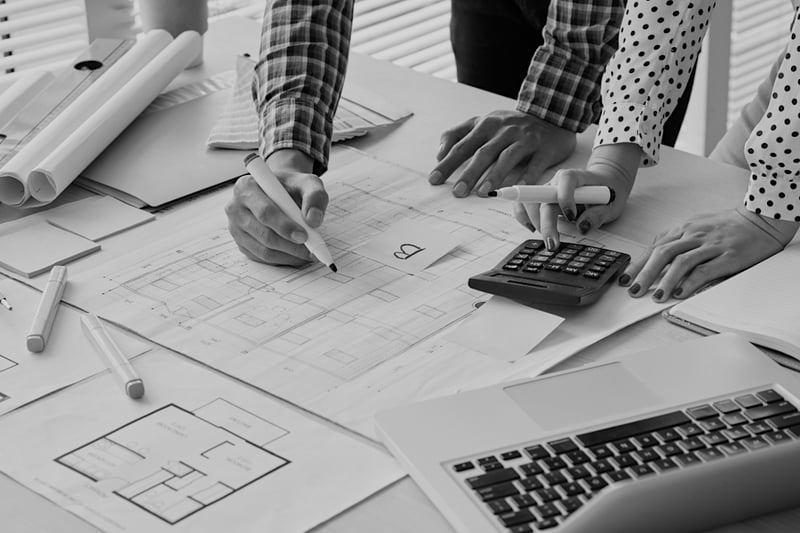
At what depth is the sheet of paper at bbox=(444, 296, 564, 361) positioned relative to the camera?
965 millimetres

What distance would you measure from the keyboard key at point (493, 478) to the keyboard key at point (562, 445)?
1.6 inches

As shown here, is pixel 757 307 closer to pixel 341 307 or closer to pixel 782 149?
pixel 782 149

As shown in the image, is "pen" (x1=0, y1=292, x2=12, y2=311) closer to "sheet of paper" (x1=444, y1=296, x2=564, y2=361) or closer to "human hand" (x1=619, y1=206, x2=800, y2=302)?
"sheet of paper" (x1=444, y1=296, x2=564, y2=361)

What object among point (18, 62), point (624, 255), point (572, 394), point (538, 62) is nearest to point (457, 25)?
point (538, 62)

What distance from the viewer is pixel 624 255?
3.60 ft

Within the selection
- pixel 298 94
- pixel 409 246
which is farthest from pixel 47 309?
pixel 298 94

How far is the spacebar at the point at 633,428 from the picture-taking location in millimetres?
771

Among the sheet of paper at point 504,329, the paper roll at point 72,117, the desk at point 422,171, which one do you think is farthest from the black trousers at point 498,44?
the sheet of paper at point 504,329

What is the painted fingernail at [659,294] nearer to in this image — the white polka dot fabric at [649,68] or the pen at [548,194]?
the pen at [548,194]

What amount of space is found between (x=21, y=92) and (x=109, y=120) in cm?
19

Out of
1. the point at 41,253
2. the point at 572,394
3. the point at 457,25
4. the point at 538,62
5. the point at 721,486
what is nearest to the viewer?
the point at 721,486

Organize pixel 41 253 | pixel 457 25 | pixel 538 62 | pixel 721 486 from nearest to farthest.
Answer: pixel 721 486, pixel 41 253, pixel 538 62, pixel 457 25

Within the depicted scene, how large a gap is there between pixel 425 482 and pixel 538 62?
0.86 m

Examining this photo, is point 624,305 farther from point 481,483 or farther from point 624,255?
point 481,483
